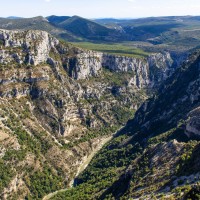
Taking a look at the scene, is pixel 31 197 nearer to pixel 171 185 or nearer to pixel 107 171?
pixel 107 171

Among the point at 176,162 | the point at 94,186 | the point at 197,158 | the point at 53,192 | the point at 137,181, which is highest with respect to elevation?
the point at 197,158

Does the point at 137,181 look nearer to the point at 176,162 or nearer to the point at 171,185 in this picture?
the point at 176,162

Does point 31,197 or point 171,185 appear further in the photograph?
point 31,197

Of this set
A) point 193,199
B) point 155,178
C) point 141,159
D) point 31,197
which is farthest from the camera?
point 31,197

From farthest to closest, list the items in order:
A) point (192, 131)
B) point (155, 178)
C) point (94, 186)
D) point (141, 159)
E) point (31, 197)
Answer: point (31, 197)
point (94, 186)
point (192, 131)
point (141, 159)
point (155, 178)

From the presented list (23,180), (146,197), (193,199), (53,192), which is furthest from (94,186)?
(193,199)

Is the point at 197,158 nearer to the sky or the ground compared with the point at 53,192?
nearer to the sky

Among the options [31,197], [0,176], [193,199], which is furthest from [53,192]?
[193,199]

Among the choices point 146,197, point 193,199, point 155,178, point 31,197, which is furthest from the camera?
point 31,197

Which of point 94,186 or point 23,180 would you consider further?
point 23,180
